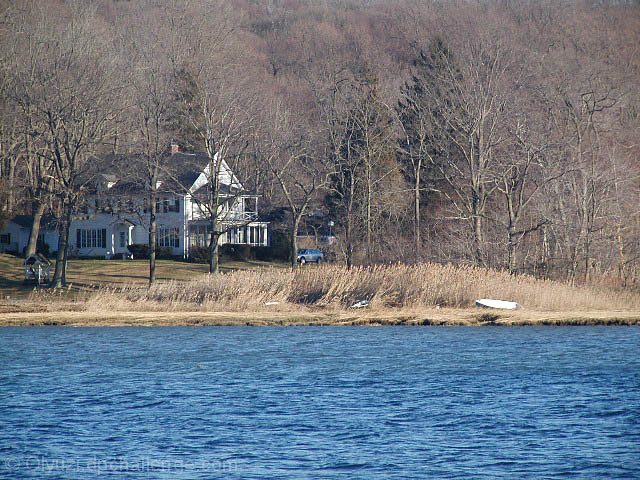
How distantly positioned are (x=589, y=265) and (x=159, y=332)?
22.7 m

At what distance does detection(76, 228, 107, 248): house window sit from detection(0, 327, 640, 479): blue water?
4414 cm

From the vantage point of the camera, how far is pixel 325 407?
2014 centimetres

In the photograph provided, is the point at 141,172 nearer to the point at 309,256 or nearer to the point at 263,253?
the point at 263,253

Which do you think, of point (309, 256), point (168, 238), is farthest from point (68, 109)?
point (309, 256)

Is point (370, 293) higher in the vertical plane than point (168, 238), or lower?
lower

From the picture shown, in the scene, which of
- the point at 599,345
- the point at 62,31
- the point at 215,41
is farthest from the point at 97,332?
the point at 215,41

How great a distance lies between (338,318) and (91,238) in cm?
4521

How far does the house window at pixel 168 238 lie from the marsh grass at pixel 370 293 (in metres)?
32.8

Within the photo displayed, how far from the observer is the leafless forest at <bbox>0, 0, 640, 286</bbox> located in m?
48.5

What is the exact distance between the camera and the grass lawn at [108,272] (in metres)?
55.9

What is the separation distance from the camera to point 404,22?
11188 centimetres

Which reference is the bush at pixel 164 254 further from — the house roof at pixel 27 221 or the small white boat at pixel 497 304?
the small white boat at pixel 497 304

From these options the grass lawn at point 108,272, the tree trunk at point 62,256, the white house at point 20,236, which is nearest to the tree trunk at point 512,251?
the grass lawn at point 108,272

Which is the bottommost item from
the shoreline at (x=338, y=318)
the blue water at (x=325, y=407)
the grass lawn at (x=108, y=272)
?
the blue water at (x=325, y=407)
